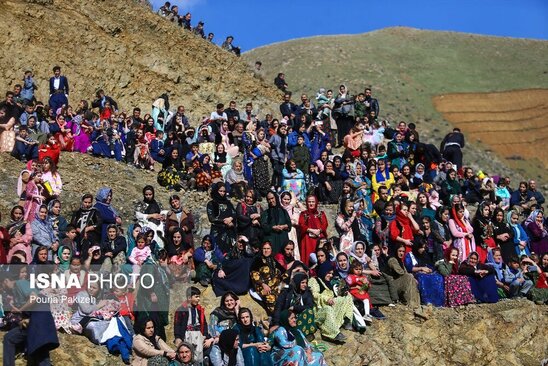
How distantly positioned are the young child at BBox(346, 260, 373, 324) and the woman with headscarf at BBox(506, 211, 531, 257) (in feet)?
14.2

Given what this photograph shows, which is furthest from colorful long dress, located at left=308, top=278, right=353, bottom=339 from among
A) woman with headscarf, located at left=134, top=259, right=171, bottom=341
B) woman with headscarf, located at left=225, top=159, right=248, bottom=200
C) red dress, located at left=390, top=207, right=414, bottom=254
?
woman with headscarf, located at left=225, top=159, right=248, bottom=200

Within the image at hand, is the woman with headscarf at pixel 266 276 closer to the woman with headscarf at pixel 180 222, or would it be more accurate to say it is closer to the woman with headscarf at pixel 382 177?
the woman with headscarf at pixel 180 222

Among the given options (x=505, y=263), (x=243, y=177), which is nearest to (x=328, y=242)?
(x=243, y=177)

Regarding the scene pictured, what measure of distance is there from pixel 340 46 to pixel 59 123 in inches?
1887

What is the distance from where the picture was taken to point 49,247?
1112 centimetres

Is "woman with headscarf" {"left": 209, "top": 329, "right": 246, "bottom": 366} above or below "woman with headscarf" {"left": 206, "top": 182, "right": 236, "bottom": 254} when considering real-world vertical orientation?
below

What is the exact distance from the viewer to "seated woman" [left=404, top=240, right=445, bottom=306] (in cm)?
1423

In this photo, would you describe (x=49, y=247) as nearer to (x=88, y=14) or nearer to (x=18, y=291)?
(x=18, y=291)

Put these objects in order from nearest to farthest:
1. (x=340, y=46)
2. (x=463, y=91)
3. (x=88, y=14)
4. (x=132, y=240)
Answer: (x=132, y=240) → (x=88, y=14) → (x=463, y=91) → (x=340, y=46)

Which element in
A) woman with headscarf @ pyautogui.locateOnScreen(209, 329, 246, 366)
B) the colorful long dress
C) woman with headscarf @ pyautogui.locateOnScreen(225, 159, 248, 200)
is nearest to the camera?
woman with headscarf @ pyautogui.locateOnScreen(209, 329, 246, 366)

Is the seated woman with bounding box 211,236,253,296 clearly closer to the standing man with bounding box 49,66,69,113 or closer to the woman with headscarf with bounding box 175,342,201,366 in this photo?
the woman with headscarf with bounding box 175,342,201,366

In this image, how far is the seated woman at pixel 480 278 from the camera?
579 inches

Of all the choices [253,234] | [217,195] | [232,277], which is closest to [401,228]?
[253,234]

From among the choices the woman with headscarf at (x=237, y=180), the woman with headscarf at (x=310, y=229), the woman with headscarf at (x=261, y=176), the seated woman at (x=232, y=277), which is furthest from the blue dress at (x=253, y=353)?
the woman with headscarf at (x=261, y=176)
